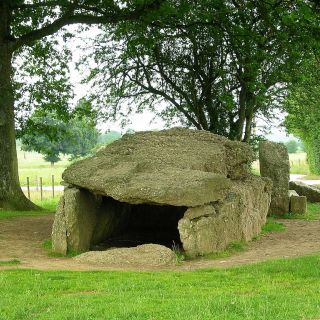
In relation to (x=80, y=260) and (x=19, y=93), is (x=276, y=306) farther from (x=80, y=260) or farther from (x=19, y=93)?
(x=19, y=93)

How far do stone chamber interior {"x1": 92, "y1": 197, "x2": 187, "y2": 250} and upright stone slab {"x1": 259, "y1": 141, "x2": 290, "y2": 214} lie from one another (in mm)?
4863

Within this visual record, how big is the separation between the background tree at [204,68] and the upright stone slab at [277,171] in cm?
310

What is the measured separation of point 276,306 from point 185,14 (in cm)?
1840

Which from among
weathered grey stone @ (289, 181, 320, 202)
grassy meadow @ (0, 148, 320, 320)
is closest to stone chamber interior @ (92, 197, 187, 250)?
grassy meadow @ (0, 148, 320, 320)

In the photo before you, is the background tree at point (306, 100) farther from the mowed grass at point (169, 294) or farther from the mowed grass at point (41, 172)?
the mowed grass at point (41, 172)

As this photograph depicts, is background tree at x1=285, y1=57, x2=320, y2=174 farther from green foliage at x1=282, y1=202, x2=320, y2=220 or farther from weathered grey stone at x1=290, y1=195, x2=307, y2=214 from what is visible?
weathered grey stone at x1=290, y1=195, x2=307, y2=214

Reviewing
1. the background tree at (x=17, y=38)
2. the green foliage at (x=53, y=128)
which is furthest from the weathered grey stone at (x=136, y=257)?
the green foliage at (x=53, y=128)

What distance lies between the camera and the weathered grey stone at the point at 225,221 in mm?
14883

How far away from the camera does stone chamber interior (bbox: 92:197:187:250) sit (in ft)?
60.1

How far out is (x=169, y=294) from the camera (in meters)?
9.19

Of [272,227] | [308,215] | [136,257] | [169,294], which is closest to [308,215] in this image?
[308,215]

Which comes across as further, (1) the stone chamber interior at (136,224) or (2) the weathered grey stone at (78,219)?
(1) the stone chamber interior at (136,224)

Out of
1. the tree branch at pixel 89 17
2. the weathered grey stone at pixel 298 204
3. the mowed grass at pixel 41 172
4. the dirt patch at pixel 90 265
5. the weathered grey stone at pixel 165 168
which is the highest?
the tree branch at pixel 89 17

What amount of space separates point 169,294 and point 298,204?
16800mm
